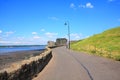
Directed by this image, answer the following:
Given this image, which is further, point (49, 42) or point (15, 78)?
point (49, 42)

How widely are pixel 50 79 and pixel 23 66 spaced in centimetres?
243

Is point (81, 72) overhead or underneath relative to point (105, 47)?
underneath

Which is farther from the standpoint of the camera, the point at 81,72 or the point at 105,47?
the point at 105,47

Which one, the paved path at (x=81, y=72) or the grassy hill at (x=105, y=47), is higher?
the grassy hill at (x=105, y=47)

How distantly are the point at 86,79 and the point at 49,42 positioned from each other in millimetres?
115063

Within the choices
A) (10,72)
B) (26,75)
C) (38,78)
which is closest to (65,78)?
(38,78)

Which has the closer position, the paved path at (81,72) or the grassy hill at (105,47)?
the paved path at (81,72)

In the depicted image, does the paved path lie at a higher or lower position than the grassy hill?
lower

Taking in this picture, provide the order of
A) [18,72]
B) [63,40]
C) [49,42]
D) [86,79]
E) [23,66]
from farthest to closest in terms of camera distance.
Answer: [63,40]
[49,42]
[86,79]
[23,66]
[18,72]

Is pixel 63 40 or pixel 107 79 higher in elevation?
pixel 63 40

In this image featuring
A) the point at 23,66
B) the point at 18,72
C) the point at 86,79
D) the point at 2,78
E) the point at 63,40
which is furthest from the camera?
the point at 63,40

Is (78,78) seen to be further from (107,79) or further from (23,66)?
(23,66)

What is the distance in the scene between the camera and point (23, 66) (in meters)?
11.9

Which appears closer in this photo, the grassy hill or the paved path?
the paved path
